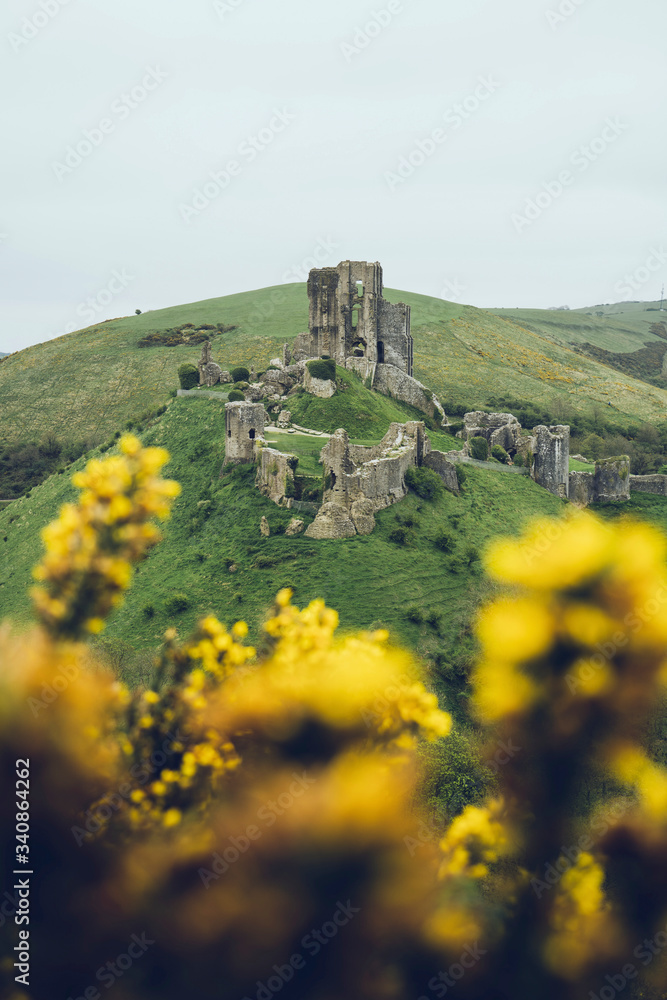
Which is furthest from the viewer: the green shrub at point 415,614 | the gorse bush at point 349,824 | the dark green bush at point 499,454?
the dark green bush at point 499,454

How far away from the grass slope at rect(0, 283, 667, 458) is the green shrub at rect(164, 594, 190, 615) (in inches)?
2242

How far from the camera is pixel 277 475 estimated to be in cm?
3788

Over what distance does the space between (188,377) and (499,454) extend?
924 inches

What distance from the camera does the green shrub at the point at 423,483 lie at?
133 feet

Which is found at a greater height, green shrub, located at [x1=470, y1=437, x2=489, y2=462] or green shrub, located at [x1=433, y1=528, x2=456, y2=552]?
green shrub, located at [x1=470, y1=437, x2=489, y2=462]

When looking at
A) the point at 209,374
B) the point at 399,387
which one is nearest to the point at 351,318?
the point at 399,387

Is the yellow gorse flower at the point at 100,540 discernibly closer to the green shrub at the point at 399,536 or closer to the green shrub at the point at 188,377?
the green shrub at the point at 399,536

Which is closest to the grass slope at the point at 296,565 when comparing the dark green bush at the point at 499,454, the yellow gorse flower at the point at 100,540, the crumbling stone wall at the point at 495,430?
the dark green bush at the point at 499,454

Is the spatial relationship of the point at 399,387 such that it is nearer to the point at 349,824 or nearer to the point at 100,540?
the point at 349,824

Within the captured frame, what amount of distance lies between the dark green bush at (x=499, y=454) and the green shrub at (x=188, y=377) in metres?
22.6

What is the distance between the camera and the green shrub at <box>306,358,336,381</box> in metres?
49.7

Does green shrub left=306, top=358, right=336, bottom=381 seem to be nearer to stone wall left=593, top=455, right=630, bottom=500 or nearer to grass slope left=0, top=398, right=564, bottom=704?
grass slope left=0, top=398, right=564, bottom=704

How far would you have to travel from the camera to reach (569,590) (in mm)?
3227

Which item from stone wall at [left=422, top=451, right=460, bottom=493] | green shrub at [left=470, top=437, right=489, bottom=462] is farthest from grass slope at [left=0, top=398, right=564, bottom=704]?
green shrub at [left=470, top=437, right=489, bottom=462]
